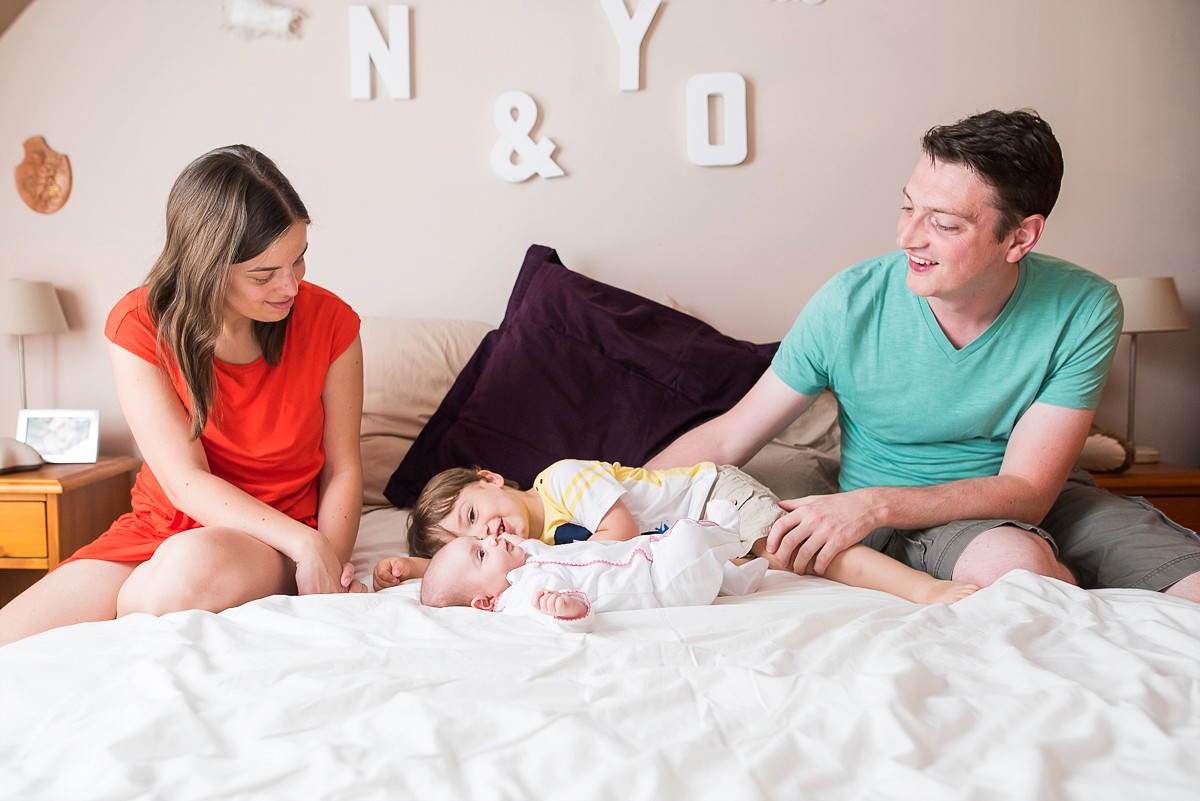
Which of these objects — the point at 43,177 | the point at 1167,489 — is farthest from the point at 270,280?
the point at 1167,489

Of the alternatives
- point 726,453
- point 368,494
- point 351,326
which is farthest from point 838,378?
point 368,494

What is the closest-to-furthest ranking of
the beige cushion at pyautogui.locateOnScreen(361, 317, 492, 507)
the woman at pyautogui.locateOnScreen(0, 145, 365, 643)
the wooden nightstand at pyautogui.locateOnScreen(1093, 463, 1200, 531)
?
the woman at pyautogui.locateOnScreen(0, 145, 365, 643)
the beige cushion at pyautogui.locateOnScreen(361, 317, 492, 507)
the wooden nightstand at pyautogui.locateOnScreen(1093, 463, 1200, 531)

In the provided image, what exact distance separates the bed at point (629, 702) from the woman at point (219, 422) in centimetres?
19

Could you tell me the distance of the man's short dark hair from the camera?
160 cm

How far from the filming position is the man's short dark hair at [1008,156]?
5.26ft

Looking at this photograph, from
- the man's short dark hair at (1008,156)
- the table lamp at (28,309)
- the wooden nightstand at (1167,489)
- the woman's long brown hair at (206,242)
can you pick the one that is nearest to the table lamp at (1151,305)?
the wooden nightstand at (1167,489)

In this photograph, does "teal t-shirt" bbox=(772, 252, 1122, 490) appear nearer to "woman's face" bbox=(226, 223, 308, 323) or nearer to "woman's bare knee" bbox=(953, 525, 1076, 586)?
"woman's bare knee" bbox=(953, 525, 1076, 586)

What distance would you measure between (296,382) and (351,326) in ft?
0.52

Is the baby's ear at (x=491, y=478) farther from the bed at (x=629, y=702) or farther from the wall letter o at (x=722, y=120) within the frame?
the wall letter o at (x=722, y=120)

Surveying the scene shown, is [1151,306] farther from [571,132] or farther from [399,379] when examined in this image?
[399,379]

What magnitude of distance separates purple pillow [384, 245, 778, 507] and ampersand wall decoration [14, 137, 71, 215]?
1.38 m

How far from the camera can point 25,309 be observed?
251cm

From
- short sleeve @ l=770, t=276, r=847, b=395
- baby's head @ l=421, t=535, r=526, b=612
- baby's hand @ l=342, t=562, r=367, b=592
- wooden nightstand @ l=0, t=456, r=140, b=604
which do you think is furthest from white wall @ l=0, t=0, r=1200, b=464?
baby's head @ l=421, t=535, r=526, b=612

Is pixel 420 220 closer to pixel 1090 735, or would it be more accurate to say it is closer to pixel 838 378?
pixel 838 378
